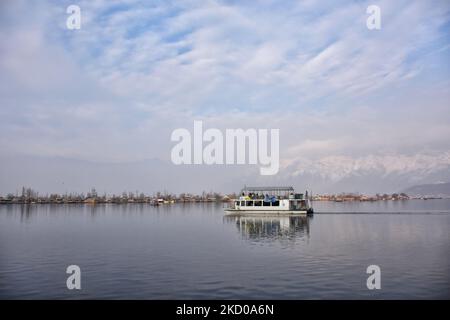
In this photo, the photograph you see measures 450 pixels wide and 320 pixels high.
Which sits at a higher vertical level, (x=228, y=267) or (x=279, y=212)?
(x=228, y=267)

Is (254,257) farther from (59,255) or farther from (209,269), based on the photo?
(59,255)

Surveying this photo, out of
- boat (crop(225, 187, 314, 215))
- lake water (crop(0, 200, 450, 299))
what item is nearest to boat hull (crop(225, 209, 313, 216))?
boat (crop(225, 187, 314, 215))

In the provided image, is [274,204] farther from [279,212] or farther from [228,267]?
[228,267]

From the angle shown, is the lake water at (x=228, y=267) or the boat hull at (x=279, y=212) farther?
the boat hull at (x=279, y=212)

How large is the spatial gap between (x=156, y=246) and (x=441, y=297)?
3230 cm

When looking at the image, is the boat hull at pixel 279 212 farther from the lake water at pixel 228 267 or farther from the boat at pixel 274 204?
the lake water at pixel 228 267

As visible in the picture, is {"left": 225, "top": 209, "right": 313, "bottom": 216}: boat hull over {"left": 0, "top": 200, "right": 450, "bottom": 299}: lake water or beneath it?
beneath

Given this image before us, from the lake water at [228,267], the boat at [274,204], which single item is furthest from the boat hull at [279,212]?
the lake water at [228,267]

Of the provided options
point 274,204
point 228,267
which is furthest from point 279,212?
point 228,267

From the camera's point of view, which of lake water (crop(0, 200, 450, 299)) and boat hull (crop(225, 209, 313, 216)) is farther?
boat hull (crop(225, 209, 313, 216))

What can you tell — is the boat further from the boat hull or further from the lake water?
the lake water
